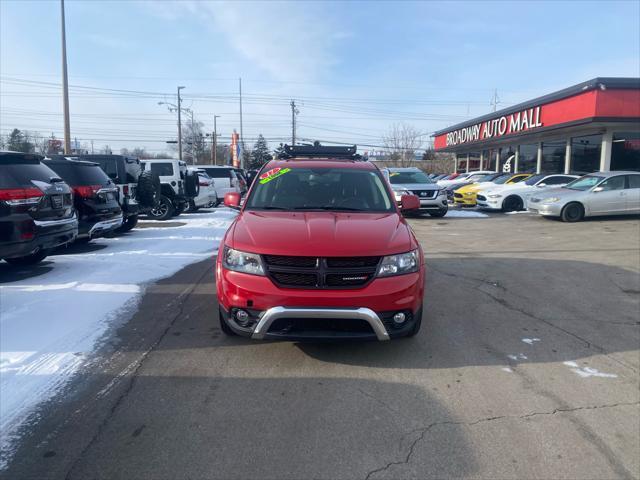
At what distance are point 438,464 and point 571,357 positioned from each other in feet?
7.38

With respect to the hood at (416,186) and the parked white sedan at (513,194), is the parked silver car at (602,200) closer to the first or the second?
the parked white sedan at (513,194)

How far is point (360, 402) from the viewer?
3.43m

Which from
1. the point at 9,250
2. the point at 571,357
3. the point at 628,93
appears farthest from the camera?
the point at 628,93

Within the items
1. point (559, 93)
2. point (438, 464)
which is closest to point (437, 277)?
point (438, 464)

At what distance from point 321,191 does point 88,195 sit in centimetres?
573

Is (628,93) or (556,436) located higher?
(628,93)

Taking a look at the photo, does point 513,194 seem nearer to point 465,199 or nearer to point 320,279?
point 465,199

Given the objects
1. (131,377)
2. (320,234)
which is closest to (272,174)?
(320,234)

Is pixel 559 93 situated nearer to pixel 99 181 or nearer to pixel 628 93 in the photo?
pixel 628 93

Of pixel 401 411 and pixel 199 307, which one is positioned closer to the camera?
pixel 401 411

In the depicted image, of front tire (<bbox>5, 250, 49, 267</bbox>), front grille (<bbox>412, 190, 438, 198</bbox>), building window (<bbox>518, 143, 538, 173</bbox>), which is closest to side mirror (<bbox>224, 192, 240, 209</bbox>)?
front tire (<bbox>5, 250, 49, 267</bbox>)

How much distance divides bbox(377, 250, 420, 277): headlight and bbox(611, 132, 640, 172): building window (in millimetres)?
22971

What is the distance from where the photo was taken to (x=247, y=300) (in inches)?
149

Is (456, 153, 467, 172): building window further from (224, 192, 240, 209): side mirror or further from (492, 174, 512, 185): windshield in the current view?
(224, 192, 240, 209): side mirror
